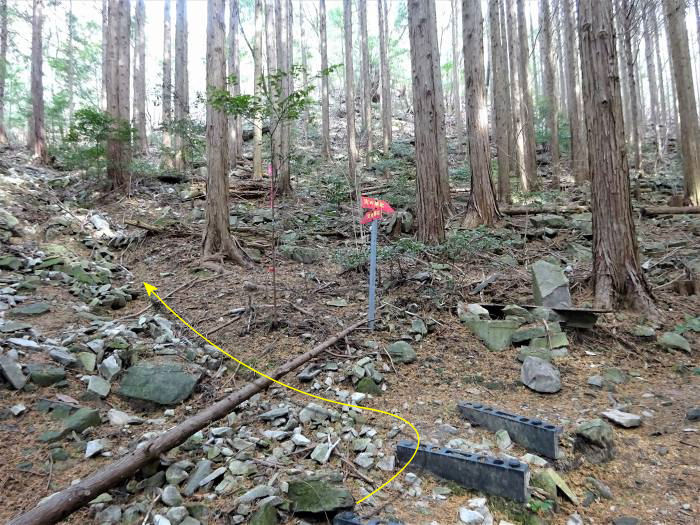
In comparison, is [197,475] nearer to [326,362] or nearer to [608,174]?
[326,362]

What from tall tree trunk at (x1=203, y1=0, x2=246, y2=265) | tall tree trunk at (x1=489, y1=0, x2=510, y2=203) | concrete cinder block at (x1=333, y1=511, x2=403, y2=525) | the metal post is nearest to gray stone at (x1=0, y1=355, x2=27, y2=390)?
concrete cinder block at (x1=333, y1=511, x2=403, y2=525)

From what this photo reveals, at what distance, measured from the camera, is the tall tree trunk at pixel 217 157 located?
7.17 m

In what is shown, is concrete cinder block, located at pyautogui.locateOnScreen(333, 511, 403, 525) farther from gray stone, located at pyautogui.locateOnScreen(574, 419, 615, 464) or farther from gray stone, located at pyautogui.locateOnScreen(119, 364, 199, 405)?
gray stone, located at pyautogui.locateOnScreen(119, 364, 199, 405)

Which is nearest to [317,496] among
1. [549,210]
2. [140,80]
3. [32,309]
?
[32,309]

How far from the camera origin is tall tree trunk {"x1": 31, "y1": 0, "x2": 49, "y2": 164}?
508 inches

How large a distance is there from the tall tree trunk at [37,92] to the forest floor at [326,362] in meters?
5.25

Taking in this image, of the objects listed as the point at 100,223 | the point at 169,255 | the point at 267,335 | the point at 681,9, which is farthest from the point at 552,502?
the point at 681,9

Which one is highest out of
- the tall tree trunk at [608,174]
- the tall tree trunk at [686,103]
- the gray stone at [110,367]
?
the tall tree trunk at [686,103]

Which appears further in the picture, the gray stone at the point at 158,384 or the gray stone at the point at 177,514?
the gray stone at the point at 158,384

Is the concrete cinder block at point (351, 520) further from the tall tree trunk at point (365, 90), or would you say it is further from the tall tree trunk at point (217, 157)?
the tall tree trunk at point (365, 90)

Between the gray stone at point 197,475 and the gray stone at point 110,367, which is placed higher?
the gray stone at point 110,367

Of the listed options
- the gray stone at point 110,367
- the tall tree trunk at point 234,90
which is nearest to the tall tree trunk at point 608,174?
the gray stone at point 110,367

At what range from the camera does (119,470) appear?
239cm

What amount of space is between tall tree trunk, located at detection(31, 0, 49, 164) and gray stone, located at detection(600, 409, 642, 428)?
15630 mm
